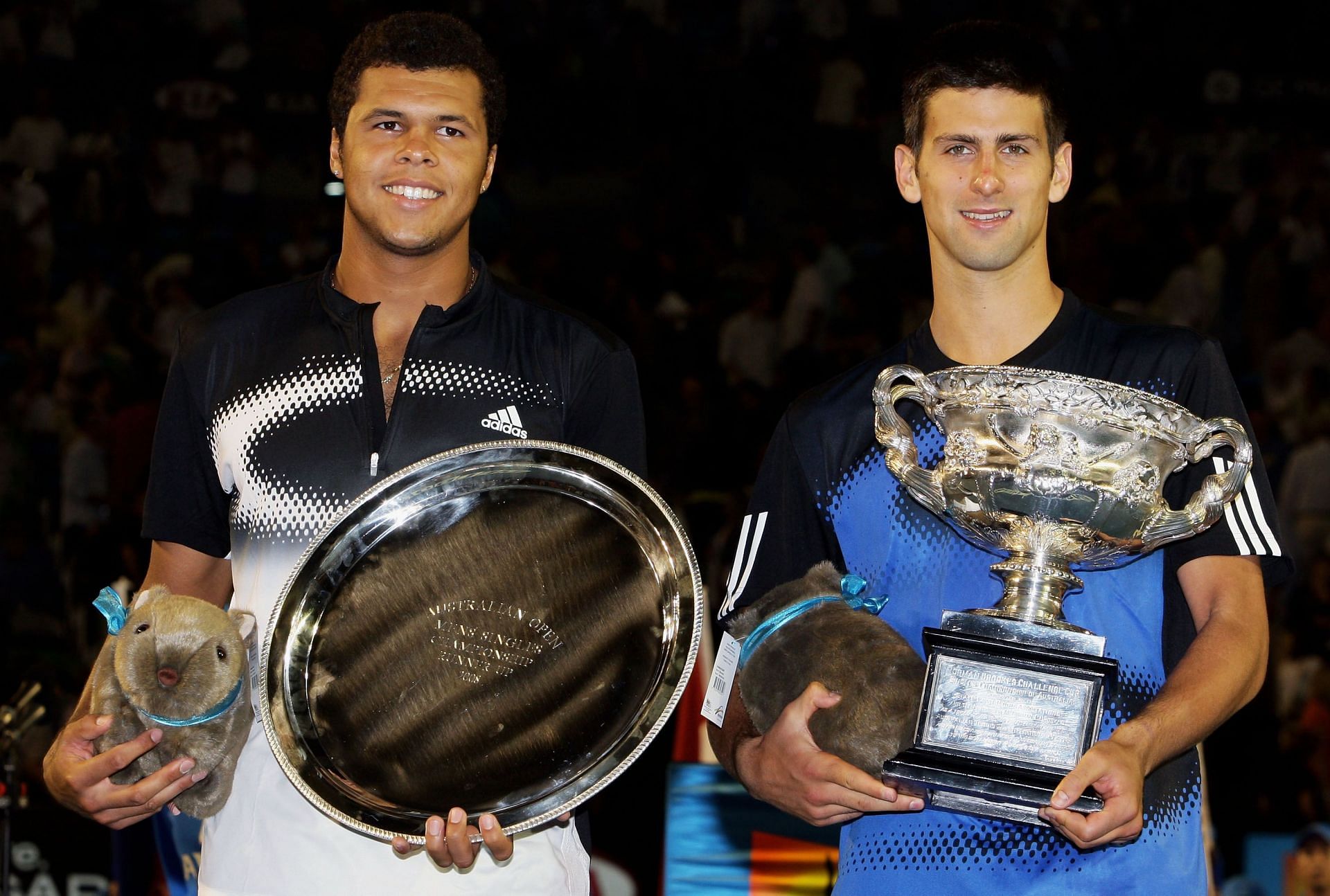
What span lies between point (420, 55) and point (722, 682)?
1.03 m

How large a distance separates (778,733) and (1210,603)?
611mm

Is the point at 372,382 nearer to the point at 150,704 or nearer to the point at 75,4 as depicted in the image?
the point at 150,704

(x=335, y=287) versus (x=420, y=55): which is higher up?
(x=420, y=55)

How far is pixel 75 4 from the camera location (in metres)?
11.7

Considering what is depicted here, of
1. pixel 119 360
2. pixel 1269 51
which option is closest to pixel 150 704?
pixel 119 360

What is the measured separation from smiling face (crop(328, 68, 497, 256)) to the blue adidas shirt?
0.61 metres

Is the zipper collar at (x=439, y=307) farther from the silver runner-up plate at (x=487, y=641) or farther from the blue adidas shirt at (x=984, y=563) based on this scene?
the blue adidas shirt at (x=984, y=563)

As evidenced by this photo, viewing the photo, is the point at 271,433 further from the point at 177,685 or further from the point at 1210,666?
the point at 1210,666

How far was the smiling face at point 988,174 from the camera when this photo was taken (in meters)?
2.21

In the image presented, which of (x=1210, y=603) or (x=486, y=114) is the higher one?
(x=486, y=114)

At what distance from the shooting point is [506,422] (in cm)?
230

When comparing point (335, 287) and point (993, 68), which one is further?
point (335, 287)

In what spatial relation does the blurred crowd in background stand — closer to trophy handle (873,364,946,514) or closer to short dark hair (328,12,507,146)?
short dark hair (328,12,507,146)

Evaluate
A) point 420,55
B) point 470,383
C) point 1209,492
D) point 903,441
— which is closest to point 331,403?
point 470,383
